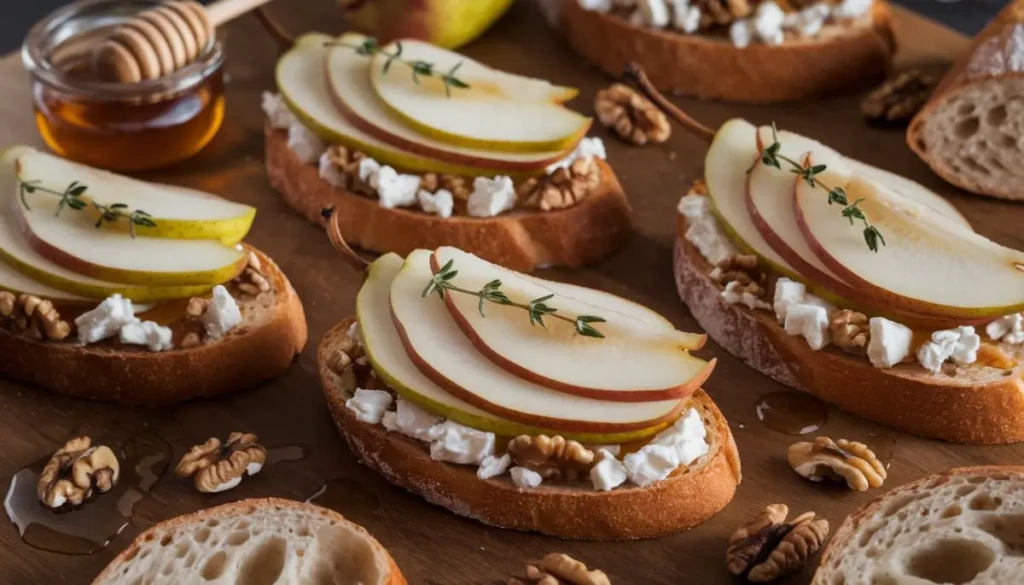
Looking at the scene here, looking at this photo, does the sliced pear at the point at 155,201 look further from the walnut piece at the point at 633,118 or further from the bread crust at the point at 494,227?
the walnut piece at the point at 633,118

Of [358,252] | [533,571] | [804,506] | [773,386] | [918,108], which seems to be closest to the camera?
[533,571]

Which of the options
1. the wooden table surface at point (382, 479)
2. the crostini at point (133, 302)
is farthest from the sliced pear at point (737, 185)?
the crostini at point (133, 302)

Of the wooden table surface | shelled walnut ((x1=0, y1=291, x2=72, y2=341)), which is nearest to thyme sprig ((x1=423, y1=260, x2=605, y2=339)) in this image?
the wooden table surface

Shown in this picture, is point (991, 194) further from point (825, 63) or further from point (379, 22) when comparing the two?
point (379, 22)

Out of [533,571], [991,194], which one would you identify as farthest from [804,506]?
[991,194]

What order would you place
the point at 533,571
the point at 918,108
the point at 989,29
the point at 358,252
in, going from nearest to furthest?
the point at 533,571, the point at 358,252, the point at 989,29, the point at 918,108

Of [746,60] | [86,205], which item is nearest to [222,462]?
[86,205]
